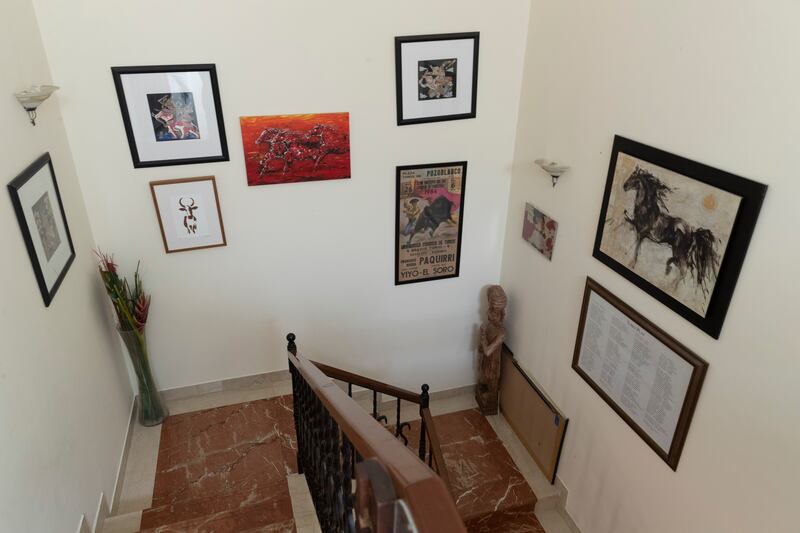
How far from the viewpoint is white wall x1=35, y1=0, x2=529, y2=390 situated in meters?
3.19

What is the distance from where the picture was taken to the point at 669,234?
260 cm

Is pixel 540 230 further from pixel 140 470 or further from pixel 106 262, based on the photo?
pixel 140 470

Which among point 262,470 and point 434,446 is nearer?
point 434,446

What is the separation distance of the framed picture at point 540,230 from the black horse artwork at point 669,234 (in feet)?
2.60

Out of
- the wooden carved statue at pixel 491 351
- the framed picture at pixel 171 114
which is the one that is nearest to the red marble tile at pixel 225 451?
the wooden carved statue at pixel 491 351

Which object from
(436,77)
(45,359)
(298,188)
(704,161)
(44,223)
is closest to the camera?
(704,161)

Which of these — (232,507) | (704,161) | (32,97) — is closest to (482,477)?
(232,507)

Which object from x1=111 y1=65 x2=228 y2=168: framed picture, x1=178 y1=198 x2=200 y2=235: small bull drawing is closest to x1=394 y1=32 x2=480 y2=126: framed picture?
x1=111 y1=65 x2=228 y2=168: framed picture

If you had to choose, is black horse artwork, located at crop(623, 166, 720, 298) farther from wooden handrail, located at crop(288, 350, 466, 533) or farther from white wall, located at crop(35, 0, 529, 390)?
wooden handrail, located at crop(288, 350, 466, 533)

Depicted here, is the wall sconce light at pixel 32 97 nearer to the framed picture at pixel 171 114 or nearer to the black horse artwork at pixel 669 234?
the framed picture at pixel 171 114

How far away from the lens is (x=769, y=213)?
209 cm

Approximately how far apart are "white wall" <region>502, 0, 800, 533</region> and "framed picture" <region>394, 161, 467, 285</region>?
57 centimetres

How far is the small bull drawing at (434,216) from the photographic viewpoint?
407 centimetres

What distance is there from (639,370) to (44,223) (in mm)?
3157
